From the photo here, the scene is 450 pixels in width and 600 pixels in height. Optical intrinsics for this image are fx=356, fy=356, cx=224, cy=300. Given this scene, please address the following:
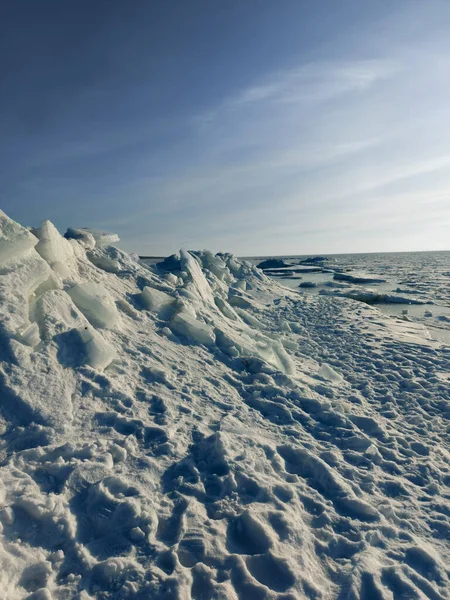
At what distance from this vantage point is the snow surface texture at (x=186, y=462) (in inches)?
80.4

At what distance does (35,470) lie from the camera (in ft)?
7.84

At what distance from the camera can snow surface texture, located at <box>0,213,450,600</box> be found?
204cm

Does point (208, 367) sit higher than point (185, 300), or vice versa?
point (185, 300)

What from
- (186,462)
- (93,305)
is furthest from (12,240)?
(186,462)

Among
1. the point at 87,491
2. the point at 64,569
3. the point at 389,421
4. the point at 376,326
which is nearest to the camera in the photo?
the point at 64,569

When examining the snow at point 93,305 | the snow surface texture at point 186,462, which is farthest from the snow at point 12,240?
the snow at point 93,305

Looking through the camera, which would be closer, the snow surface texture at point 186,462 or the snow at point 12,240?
the snow surface texture at point 186,462

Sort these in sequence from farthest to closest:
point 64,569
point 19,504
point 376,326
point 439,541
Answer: point 376,326, point 439,541, point 19,504, point 64,569

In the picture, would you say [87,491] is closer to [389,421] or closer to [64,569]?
[64,569]

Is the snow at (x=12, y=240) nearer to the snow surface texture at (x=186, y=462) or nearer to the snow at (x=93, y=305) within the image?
the snow surface texture at (x=186, y=462)

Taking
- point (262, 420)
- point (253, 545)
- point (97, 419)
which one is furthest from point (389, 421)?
point (97, 419)

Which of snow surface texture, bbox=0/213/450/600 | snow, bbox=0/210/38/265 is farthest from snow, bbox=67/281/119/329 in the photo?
snow, bbox=0/210/38/265

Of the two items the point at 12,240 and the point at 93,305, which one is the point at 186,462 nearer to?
the point at 93,305

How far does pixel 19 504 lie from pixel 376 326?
29.7ft
